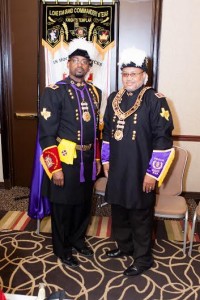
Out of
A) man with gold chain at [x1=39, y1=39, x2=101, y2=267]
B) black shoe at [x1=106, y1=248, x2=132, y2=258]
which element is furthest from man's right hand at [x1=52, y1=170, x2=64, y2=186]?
black shoe at [x1=106, y1=248, x2=132, y2=258]

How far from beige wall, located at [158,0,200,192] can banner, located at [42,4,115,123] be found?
58 centimetres

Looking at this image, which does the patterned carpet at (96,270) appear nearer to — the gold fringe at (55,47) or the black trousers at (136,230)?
the black trousers at (136,230)

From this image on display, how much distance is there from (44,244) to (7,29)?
234 centimetres

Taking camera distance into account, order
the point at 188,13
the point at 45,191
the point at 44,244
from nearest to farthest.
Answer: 1. the point at 45,191
2. the point at 44,244
3. the point at 188,13

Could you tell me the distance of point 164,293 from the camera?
2.09m

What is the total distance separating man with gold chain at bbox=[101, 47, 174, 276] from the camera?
81.1 inches

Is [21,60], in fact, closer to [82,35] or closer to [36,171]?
[82,35]

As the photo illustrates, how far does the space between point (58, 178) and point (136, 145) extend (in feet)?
1.95

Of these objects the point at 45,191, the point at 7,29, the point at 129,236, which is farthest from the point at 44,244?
the point at 7,29

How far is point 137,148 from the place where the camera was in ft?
6.90

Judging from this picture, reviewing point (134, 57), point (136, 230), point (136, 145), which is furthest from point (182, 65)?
point (136, 230)

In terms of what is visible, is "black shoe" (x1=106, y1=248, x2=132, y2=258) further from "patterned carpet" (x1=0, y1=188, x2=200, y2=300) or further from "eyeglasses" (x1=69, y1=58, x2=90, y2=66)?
"eyeglasses" (x1=69, y1=58, x2=90, y2=66)

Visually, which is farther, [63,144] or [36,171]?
[36,171]

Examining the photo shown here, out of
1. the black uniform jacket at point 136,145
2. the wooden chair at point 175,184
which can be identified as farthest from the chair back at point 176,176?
the black uniform jacket at point 136,145
